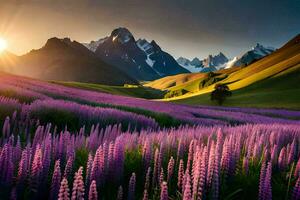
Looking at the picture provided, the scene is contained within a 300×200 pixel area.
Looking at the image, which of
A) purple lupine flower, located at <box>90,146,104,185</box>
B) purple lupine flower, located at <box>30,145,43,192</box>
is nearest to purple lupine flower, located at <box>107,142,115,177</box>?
purple lupine flower, located at <box>90,146,104,185</box>

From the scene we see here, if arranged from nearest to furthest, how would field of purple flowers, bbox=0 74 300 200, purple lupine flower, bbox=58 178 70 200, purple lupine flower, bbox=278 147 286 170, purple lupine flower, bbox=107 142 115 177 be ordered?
1. purple lupine flower, bbox=58 178 70 200
2. field of purple flowers, bbox=0 74 300 200
3. purple lupine flower, bbox=107 142 115 177
4. purple lupine flower, bbox=278 147 286 170

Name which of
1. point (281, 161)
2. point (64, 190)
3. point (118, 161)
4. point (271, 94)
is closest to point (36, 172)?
point (118, 161)

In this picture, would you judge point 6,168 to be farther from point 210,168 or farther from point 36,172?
point 210,168

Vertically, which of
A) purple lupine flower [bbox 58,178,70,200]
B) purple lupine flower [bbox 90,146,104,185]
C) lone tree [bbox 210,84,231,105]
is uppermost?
lone tree [bbox 210,84,231,105]

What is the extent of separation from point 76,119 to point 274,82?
12964cm

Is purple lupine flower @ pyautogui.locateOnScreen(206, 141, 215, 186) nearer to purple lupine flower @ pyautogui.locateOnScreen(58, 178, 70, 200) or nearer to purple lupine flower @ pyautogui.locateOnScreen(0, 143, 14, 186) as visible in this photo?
purple lupine flower @ pyautogui.locateOnScreen(58, 178, 70, 200)

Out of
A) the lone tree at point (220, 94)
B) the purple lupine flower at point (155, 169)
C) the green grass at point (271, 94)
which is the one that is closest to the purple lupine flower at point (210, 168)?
the purple lupine flower at point (155, 169)

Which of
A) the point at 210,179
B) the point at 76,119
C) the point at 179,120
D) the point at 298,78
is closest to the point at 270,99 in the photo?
the point at 298,78

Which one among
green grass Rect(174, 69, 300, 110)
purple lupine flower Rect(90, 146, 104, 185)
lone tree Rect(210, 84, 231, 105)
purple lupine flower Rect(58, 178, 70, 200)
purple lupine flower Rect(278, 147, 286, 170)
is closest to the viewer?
purple lupine flower Rect(58, 178, 70, 200)

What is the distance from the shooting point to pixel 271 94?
108625mm

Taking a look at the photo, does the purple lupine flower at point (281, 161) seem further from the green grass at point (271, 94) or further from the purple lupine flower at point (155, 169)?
the green grass at point (271, 94)

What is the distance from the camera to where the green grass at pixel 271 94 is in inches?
3676

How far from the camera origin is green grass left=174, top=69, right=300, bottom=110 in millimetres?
93375

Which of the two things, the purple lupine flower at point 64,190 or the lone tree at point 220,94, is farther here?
the lone tree at point 220,94
